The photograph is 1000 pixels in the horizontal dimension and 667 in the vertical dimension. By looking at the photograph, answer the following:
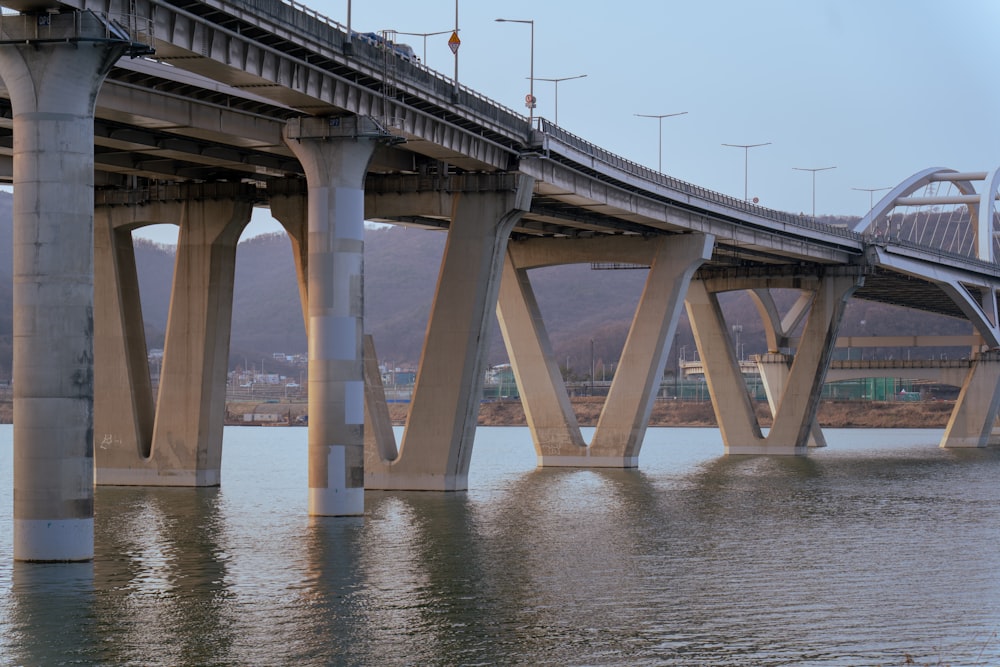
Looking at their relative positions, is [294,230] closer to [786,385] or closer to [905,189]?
Answer: [786,385]

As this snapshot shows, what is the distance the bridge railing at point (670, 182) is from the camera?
202ft

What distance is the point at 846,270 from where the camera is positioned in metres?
101

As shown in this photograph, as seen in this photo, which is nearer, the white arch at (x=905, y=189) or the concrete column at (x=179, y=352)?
the concrete column at (x=179, y=352)

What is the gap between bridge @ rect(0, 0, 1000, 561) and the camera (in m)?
32.9

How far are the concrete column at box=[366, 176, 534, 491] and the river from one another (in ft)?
5.79

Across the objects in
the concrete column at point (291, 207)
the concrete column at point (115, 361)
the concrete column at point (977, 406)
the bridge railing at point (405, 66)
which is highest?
the bridge railing at point (405, 66)

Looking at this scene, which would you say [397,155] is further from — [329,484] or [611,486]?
[611,486]

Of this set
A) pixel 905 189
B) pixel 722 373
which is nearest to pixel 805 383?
pixel 722 373

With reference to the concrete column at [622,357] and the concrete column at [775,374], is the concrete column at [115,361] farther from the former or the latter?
the concrete column at [775,374]

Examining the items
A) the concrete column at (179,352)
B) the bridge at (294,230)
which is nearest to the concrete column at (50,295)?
the bridge at (294,230)

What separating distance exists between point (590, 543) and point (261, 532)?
30.0 ft

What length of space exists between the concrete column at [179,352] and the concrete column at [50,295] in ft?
83.1

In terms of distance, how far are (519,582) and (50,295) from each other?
11352 mm

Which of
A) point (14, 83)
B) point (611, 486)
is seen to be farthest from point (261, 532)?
point (611, 486)
